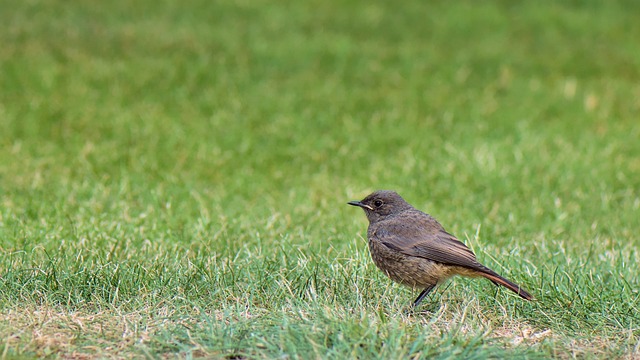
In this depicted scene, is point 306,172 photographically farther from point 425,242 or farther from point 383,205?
point 425,242

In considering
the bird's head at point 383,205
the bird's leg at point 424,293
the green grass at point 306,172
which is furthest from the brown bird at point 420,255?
the bird's head at point 383,205

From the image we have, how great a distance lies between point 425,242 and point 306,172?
4.37m

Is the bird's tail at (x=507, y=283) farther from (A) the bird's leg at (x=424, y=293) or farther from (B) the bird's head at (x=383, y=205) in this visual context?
(B) the bird's head at (x=383, y=205)

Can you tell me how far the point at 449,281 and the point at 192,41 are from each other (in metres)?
9.07

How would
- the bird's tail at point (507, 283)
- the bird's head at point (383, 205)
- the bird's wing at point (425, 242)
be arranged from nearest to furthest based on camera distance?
the bird's tail at point (507, 283) < the bird's wing at point (425, 242) < the bird's head at point (383, 205)

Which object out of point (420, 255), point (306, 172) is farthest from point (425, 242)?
point (306, 172)

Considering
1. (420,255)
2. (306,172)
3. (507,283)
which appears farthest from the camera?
(306,172)

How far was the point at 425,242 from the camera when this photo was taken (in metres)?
5.58

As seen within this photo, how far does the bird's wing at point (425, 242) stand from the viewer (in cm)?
537

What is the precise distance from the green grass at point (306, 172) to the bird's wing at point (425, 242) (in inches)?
10.7

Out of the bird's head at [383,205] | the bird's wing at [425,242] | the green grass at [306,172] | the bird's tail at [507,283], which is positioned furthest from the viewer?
the bird's head at [383,205]

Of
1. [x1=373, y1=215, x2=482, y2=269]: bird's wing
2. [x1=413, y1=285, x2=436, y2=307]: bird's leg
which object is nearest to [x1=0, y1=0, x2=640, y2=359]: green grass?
[x1=413, y1=285, x2=436, y2=307]: bird's leg

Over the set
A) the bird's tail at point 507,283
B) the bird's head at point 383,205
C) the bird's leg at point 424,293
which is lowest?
the bird's leg at point 424,293

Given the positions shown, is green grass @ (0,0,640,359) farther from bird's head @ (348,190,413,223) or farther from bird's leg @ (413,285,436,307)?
bird's head @ (348,190,413,223)
